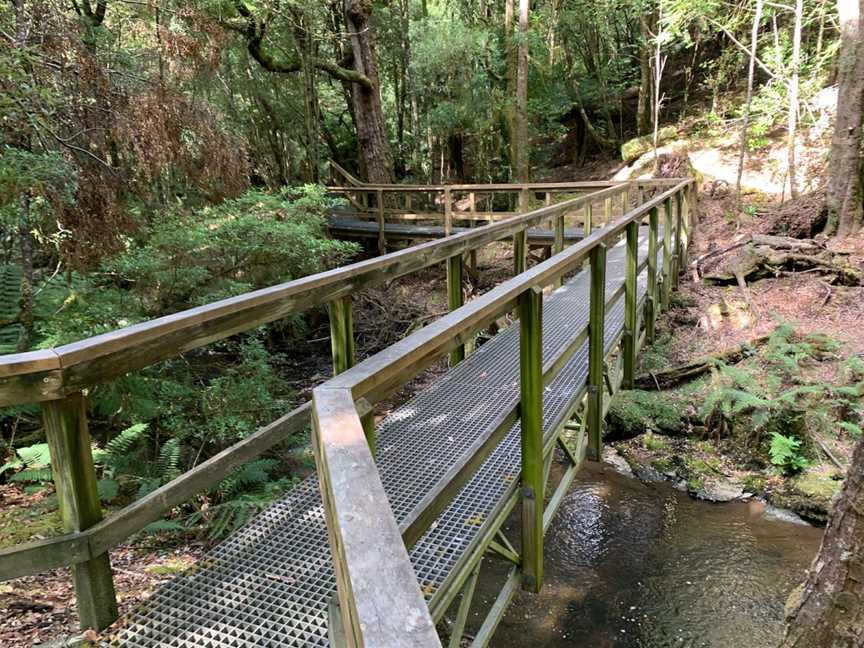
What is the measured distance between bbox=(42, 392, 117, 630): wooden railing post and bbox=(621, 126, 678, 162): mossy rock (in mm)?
18467

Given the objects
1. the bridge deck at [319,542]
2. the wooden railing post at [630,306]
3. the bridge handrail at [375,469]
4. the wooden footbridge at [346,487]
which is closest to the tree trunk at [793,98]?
the wooden railing post at [630,306]

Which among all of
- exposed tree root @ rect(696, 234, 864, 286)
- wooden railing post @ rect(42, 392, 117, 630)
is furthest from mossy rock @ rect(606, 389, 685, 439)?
wooden railing post @ rect(42, 392, 117, 630)

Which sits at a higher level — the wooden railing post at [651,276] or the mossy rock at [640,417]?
the wooden railing post at [651,276]

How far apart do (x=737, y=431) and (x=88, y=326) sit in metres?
6.04

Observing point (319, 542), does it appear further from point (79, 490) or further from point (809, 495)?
point (809, 495)

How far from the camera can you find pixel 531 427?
2621 mm

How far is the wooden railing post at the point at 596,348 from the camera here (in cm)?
376

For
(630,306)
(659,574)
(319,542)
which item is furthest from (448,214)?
(319,542)

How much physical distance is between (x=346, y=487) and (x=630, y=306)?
4716 mm

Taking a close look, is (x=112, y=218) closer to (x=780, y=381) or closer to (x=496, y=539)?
(x=496, y=539)

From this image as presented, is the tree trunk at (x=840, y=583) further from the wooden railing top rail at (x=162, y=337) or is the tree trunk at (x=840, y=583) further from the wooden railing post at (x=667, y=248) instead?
the wooden railing post at (x=667, y=248)

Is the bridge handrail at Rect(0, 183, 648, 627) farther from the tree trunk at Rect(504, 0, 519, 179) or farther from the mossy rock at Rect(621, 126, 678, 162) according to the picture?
the mossy rock at Rect(621, 126, 678, 162)

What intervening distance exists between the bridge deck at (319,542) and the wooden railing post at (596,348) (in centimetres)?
11

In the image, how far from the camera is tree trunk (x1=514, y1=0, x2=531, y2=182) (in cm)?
1423
